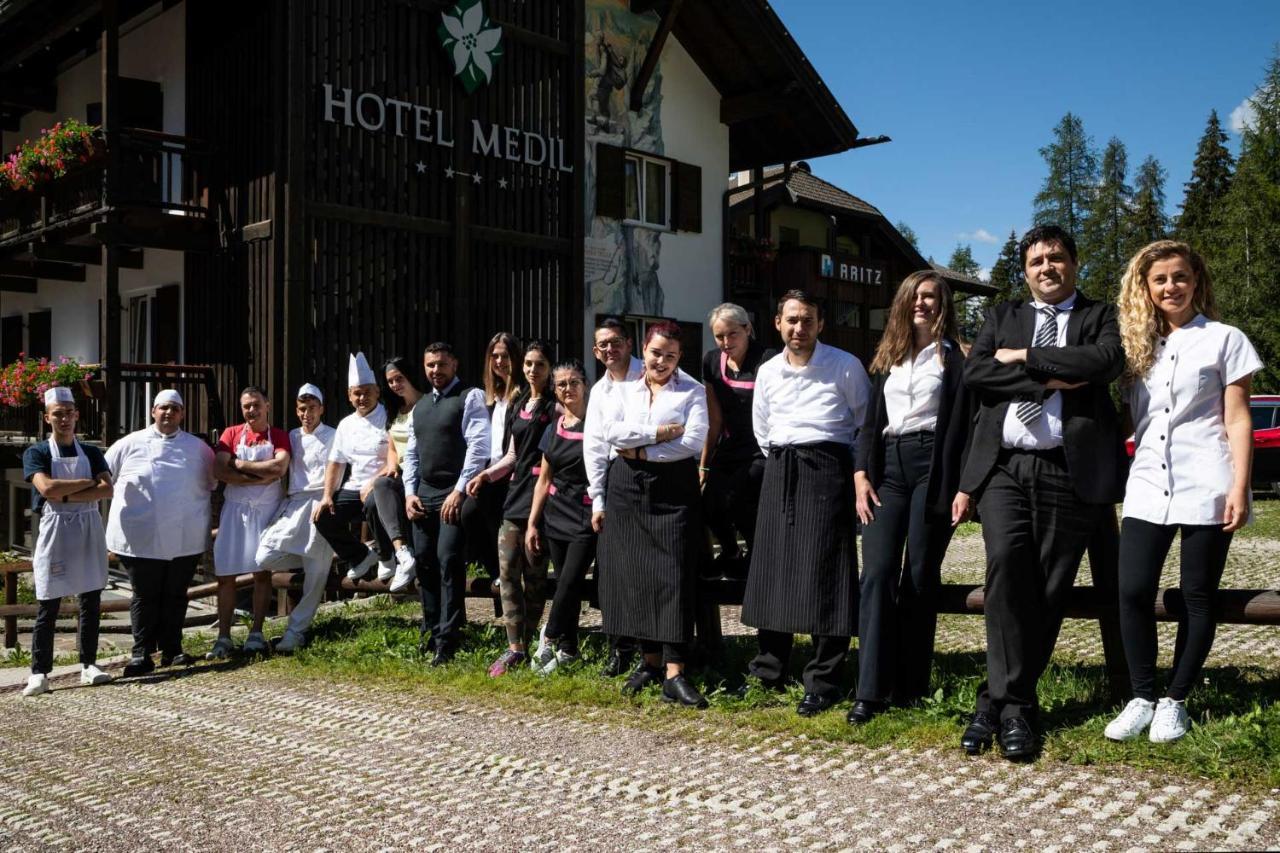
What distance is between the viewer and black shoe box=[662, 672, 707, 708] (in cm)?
583

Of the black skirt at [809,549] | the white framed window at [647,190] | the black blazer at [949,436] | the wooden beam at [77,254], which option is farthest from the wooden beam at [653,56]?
the black blazer at [949,436]

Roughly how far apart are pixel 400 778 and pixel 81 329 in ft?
50.9

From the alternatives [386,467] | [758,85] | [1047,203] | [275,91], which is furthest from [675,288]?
[1047,203]

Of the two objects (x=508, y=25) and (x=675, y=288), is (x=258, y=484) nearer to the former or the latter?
(x=508, y=25)

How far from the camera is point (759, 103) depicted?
1872 cm

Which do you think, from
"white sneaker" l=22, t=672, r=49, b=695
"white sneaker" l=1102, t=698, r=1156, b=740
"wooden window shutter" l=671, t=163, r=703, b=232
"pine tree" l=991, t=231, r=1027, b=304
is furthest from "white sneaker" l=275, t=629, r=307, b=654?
"pine tree" l=991, t=231, r=1027, b=304

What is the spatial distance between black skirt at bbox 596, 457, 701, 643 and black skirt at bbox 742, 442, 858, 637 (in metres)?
0.43

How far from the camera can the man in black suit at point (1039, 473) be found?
183 inches

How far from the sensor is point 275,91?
1316cm

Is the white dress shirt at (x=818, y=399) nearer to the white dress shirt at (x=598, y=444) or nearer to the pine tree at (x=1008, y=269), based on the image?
the white dress shirt at (x=598, y=444)

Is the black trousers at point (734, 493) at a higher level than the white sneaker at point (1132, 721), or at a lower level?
higher

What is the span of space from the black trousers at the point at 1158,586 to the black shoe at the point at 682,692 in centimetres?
207

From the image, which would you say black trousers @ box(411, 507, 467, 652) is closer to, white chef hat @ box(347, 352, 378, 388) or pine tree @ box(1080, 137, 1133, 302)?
white chef hat @ box(347, 352, 378, 388)

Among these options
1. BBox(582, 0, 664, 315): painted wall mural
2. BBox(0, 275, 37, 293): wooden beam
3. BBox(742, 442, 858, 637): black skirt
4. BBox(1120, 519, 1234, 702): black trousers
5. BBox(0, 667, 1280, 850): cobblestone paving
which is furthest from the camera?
BBox(0, 275, 37, 293): wooden beam
